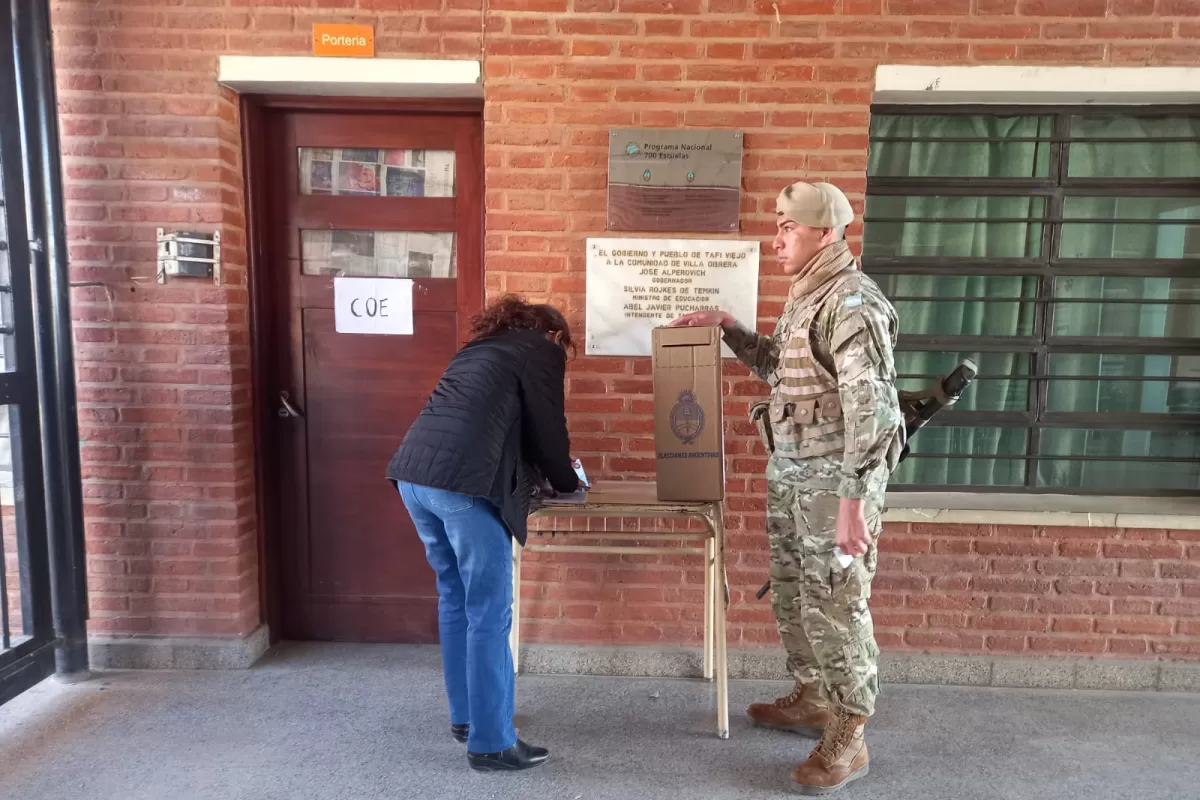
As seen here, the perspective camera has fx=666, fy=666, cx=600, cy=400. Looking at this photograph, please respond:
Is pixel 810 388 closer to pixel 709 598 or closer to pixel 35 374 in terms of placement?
pixel 709 598

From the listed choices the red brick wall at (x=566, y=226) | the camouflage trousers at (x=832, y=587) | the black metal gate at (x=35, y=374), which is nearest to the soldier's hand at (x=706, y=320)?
the red brick wall at (x=566, y=226)

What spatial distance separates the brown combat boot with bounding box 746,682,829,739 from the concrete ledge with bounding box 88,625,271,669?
2267mm

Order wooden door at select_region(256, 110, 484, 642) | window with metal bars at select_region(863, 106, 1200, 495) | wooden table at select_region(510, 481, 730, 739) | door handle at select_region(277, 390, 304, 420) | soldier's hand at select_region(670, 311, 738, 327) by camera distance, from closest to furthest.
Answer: wooden table at select_region(510, 481, 730, 739), soldier's hand at select_region(670, 311, 738, 327), window with metal bars at select_region(863, 106, 1200, 495), wooden door at select_region(256, 110, 484, 642), door handle at select_region(277, 390, 304, 420)

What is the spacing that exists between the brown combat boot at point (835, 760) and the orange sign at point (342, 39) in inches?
123

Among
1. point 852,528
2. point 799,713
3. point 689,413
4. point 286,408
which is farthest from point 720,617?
point 286,408

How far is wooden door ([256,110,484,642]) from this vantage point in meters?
3.02

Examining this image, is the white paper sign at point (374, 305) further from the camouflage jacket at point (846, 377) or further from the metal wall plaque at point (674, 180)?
the camouflage jacket at point (846, 377)

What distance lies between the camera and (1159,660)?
Result: 2.93 m

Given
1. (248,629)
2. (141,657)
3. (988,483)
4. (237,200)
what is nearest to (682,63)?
(237,200)

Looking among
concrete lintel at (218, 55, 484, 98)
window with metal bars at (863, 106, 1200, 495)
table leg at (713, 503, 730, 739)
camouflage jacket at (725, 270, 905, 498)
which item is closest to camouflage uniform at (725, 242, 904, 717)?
camouflage jacket at (725, 270, 905, 498)

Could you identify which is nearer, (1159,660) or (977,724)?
(977,724)

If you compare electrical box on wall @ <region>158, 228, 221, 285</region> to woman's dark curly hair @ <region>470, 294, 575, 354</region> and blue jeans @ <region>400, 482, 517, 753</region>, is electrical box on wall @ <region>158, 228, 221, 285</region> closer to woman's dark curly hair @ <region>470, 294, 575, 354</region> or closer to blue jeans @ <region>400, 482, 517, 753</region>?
woman's dark curly hair @ <region>470, 294, 575, 354</region>

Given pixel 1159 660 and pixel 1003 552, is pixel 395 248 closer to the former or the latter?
pixel 1003 552

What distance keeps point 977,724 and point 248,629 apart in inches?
125
